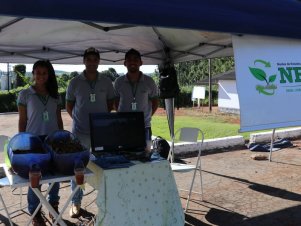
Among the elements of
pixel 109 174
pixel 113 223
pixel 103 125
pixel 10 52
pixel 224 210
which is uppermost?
pixel 10 52

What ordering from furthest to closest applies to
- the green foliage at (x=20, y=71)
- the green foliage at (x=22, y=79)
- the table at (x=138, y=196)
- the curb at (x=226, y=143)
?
the green foliage at (x=20, y=71) → the green foliage at (x=22, y=79) → the curb at (x=226, y=143) → the table at (x=138, y=196)

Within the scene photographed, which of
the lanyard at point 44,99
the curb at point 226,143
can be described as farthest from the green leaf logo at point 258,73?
the curb at point 226,143

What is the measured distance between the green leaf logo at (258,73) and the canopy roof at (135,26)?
1.14 ft

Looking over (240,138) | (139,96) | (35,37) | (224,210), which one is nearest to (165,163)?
(139,96)

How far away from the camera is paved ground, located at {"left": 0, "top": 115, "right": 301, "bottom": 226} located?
14.7ft

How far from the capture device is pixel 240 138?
8.87 m

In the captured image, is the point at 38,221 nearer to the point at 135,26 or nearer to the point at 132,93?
the point at 132,93

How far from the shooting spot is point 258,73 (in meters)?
3.81

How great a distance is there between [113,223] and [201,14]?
73.2 inches

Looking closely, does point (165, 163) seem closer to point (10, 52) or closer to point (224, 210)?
point (224, 210)

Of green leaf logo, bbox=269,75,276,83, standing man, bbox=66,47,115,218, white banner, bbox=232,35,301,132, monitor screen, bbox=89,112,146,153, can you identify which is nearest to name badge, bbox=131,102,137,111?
standing man, bbox=66,47,115,218

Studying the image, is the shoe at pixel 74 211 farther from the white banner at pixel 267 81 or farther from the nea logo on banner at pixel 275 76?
the nea logo on banner at pixel 275 76

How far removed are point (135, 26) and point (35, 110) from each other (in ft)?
4.52

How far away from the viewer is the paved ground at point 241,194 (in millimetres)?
4492
